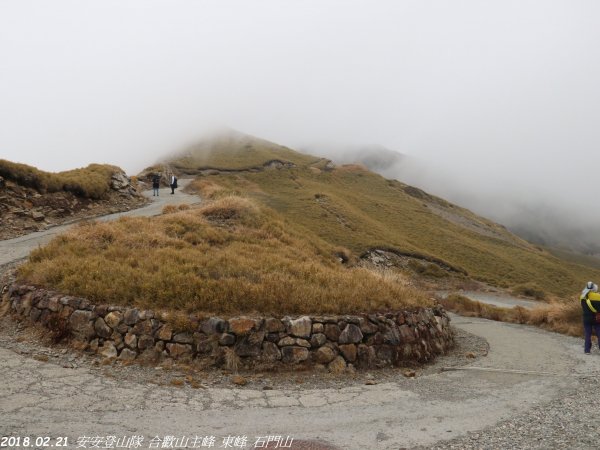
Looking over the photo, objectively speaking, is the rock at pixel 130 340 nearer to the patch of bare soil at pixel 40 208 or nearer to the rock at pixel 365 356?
the rock at pixel 365 356

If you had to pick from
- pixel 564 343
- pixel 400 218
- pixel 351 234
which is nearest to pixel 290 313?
pixel 564 343

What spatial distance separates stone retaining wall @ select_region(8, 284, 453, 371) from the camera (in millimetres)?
10859

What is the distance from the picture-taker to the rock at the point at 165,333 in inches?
430

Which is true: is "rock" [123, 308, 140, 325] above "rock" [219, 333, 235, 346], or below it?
above

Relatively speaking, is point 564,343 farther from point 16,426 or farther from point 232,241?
point 16,426

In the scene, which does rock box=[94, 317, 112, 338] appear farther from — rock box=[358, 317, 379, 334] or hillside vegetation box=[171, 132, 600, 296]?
hillside vegetation box=[171, 132, 600, 296]

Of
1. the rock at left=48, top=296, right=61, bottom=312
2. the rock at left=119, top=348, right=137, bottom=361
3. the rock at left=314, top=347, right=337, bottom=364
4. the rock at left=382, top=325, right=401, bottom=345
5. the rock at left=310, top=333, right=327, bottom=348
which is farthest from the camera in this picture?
the rock at left=382, top=325, right=401, bottom=345

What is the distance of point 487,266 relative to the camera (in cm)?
5981

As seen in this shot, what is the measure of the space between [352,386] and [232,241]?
9.81 metres

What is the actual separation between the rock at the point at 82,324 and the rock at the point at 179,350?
224 centimetres

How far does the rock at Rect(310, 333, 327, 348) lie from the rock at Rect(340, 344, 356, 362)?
0.58 meters

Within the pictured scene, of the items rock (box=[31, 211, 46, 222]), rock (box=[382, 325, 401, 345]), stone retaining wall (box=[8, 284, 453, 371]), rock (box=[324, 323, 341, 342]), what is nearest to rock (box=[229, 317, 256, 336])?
stone retaining wall (box=[8, 284, 453, 371])

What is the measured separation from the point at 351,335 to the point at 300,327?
1.55m

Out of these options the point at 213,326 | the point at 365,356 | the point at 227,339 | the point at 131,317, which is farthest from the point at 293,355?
the point at 131,317
